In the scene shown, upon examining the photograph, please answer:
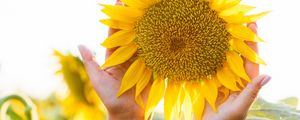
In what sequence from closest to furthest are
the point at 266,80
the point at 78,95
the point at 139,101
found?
the point at 266,80 → the point at 139,101 → the point at 78,95

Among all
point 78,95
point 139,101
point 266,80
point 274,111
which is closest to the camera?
point 266,80

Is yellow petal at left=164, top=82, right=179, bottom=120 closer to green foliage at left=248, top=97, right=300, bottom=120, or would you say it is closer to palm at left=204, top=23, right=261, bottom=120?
palm at left=204, top=23, right=261, bottom=120

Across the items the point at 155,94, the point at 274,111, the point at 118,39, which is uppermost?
the point at 118,39

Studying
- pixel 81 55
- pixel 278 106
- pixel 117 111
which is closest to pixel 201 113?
pixel 117 111

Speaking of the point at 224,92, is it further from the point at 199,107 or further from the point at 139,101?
the point at 139,101

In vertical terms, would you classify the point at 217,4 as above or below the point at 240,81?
above

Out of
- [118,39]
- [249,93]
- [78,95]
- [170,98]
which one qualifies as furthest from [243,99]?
[78,95]

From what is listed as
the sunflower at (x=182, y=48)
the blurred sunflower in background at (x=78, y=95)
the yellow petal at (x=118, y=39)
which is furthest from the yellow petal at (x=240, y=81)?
the blurred sunflower in background at (x=78, y=95)
